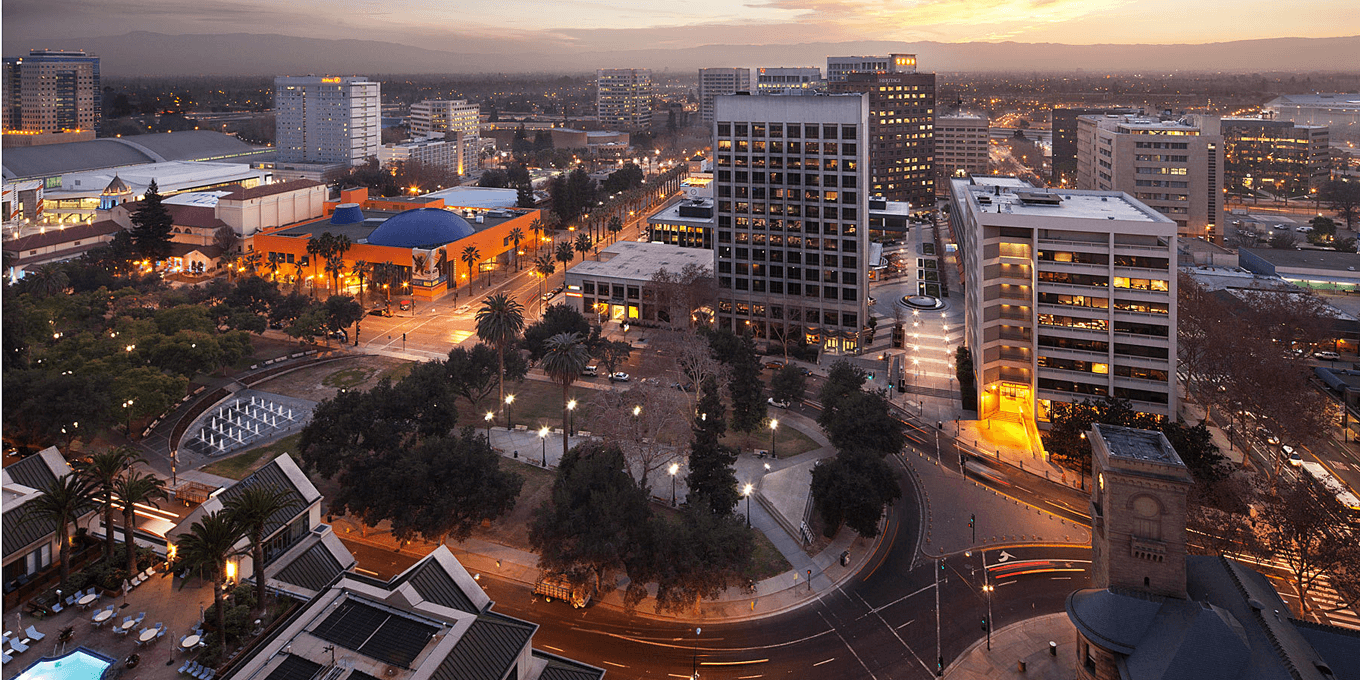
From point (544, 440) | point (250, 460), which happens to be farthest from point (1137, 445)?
point (250, 460)

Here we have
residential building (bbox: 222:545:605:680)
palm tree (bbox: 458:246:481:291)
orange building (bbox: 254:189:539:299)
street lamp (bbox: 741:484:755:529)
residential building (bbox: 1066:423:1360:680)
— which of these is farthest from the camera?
palm tree (bbox: 458:246:481:291)

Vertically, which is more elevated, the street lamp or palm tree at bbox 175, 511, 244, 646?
palm tree at bbox 175, 511, 244, 646

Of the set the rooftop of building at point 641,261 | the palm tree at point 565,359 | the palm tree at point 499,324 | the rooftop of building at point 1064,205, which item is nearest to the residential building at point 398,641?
the palm tree at point 565,359

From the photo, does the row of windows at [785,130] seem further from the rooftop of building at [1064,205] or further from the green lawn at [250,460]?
the green lawn at [250,460]

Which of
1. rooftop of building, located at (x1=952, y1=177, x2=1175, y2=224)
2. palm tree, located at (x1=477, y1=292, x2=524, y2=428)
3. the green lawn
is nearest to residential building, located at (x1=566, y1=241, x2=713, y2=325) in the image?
palm tree, located at (x1=477, y1=292, x2=524, y2=428)

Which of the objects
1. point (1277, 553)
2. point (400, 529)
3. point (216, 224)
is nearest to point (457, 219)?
point (216, 224)

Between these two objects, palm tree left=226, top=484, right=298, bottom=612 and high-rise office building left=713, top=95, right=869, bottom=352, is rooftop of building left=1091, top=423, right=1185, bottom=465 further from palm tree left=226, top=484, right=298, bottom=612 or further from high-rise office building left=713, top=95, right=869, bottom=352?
high-rise office building left=713, top=95, right=869, bottom=352
